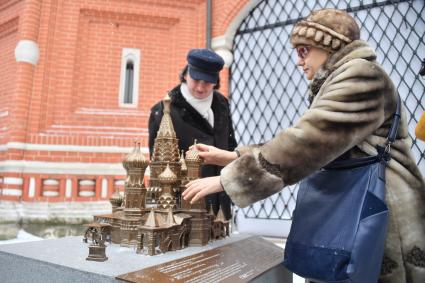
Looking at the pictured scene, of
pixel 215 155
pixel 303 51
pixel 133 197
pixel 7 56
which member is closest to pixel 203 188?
pixel 215 155

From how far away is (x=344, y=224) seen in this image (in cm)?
114

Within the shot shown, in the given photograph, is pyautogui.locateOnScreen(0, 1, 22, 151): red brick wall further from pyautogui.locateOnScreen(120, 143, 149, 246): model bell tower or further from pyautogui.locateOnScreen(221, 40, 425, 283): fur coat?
pyautogui.locateOnScreen(221, 40, 425, 283): fur coat

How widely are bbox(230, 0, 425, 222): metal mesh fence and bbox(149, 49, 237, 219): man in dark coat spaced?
262 cm

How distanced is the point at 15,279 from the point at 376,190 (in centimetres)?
150

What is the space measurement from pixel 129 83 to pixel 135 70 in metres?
0.24

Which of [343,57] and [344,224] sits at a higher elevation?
[343,57]

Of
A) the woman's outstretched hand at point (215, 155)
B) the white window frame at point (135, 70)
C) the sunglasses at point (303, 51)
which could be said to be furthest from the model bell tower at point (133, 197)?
the white window frame at point (135, 70)

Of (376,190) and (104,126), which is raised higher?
(104,126)

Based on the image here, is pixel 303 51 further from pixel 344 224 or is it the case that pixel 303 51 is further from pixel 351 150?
pixel 344 224

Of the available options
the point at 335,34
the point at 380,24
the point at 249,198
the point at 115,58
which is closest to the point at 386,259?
the point at 249,198

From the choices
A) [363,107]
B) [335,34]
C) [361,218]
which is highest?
[335,34]

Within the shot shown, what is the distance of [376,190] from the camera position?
1.14 m

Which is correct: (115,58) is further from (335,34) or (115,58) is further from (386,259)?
(386,259)

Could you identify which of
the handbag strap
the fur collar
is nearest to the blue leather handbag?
the handbag strap
